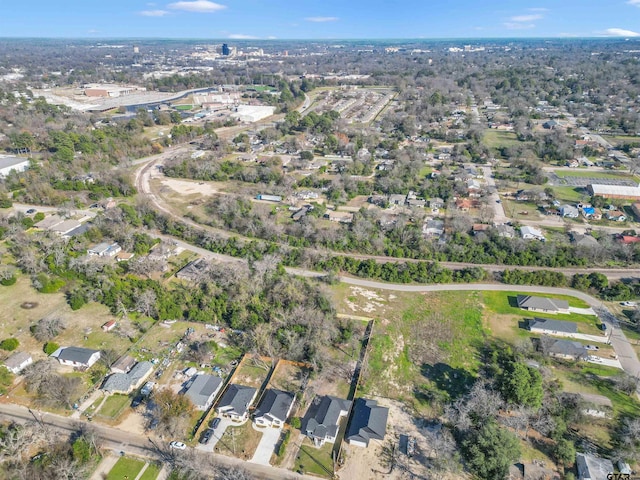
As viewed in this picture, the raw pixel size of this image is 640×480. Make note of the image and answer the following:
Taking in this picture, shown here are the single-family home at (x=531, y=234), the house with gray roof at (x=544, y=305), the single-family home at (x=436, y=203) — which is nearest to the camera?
the house with gray roof at (x=544, y=305)

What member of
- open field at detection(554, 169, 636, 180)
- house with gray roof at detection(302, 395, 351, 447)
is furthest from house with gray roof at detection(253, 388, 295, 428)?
open field at detection(554, 169, 636, 180)

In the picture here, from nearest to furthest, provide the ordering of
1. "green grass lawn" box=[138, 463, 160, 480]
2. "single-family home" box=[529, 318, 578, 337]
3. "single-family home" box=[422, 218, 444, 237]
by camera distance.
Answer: "green grass lawn" box=[138, 463, 160, 480] < "single-family home" box=[529, 318, 578, 337] < "single-family home" box=[422, 218, 444, 237]

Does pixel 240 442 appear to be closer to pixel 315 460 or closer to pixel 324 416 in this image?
pixel 315 460

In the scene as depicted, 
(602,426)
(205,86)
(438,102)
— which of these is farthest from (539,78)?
(602,426)

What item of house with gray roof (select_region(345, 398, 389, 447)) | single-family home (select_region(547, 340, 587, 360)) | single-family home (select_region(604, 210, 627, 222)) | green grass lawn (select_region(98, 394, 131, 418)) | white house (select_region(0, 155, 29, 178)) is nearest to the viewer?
house with gray roof (select_region(345, 398, 389, 447))

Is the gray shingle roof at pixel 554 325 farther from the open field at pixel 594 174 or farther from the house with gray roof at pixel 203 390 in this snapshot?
the open field at pixel 594 174

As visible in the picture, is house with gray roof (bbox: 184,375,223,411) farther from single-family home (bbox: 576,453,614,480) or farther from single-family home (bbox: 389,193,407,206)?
single-family home (bbox: 389,193,407,206)

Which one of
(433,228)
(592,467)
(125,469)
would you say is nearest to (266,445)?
(125,469)

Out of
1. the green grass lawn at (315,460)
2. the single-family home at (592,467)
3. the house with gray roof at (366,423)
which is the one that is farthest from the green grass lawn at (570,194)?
the green grass lawn at (315,460)
